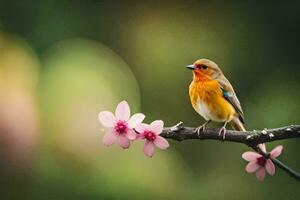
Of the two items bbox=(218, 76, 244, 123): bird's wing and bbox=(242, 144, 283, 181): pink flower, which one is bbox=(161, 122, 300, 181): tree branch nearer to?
bbox=(242, 144, 283, 181): pink flower

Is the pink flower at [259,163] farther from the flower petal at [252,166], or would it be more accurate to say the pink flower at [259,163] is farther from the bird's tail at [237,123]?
the bird's tail at [237,123]

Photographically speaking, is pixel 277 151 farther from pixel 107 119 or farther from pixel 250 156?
pixel 107 119

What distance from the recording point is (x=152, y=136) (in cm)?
70

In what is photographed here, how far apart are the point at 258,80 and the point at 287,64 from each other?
0.13m

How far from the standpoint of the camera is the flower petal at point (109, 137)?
26.5 inches

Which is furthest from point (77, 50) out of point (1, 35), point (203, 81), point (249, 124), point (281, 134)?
point (281, 134)

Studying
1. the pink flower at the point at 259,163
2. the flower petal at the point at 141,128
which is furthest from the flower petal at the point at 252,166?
the flower petal at the point at 141,128

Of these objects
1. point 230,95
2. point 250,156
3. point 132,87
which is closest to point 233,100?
point 230,95

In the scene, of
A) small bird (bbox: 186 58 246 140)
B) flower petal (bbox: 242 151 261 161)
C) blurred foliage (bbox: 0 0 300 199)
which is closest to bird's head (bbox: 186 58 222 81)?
small bird (bbox: 186 58 246 140)

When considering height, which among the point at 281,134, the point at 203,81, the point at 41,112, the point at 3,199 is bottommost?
the point at 281,134

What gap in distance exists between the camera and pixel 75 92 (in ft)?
8.07

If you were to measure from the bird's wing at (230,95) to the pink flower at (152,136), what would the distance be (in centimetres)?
20

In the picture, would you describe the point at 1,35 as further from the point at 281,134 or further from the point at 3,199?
the point at 281,134

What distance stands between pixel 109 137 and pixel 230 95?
0.25 meters
